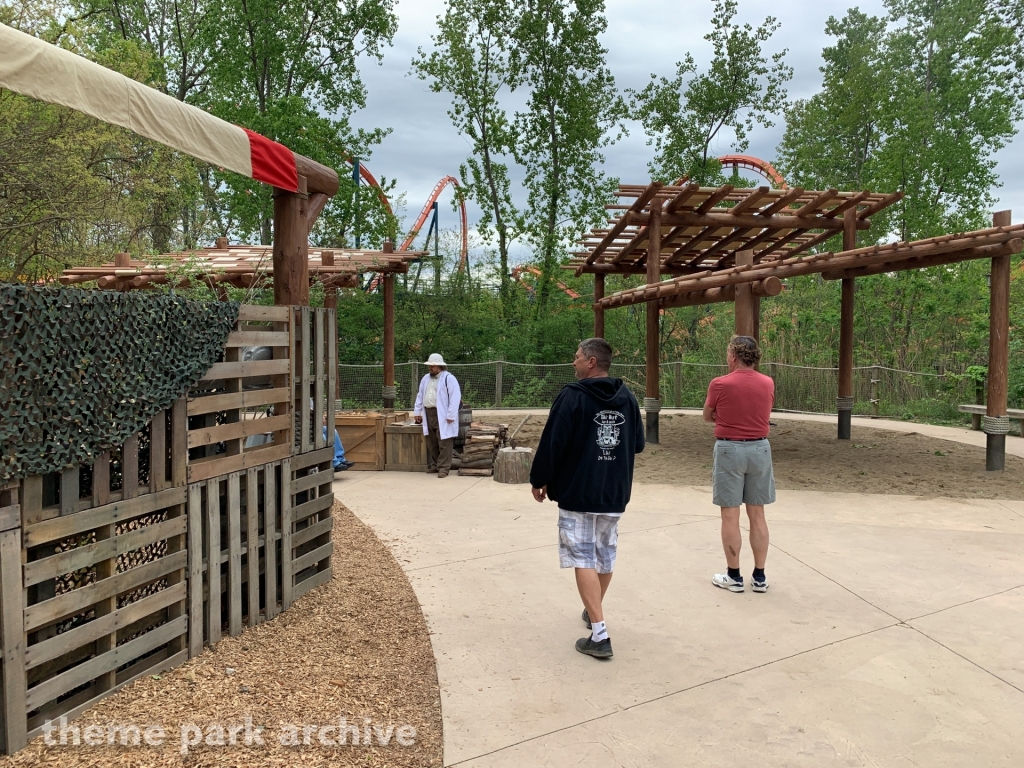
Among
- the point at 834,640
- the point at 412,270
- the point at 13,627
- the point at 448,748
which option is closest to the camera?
the point at 13,627

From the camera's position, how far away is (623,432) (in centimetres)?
369

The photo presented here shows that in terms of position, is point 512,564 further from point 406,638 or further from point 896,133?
point 896,133

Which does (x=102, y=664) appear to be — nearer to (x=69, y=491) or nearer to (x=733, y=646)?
(x=69, y=491)

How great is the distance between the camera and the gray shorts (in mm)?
4578

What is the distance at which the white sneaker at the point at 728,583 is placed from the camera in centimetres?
471

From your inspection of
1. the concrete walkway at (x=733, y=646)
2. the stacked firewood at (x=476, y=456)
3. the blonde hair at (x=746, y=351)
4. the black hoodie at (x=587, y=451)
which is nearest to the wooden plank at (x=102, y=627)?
the concrete walkway at (x=733, y=646)

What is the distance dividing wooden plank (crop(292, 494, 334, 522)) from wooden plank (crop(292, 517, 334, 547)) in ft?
0.26

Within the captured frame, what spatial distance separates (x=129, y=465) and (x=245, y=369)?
91 cm

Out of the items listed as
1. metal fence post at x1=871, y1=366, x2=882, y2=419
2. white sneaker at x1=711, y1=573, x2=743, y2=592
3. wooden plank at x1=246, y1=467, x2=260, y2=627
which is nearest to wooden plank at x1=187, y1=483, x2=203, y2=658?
wooden plank at x1=246, y1=467, x2=260, y2=627

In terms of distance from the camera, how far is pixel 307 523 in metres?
4.60

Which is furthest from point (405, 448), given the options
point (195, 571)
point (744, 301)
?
point (195, 571)

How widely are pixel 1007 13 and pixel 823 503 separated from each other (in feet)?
76.4

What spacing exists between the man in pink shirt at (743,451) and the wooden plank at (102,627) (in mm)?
3298

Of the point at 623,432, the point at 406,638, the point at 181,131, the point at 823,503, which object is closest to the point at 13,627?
the point at 406,638
